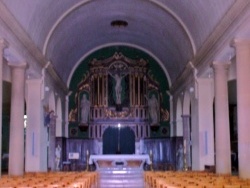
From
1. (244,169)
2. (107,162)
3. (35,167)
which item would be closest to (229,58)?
(244,169)

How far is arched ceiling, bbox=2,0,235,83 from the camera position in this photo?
15992 millimetres

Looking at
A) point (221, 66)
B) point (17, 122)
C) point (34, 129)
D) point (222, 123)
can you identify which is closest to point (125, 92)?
point (34, 129)

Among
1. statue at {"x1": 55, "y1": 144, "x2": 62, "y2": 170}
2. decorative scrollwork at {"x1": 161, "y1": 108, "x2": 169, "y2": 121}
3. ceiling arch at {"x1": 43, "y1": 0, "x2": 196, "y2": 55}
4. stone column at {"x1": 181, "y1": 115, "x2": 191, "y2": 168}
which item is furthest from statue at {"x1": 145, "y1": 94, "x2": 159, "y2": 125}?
ceiling arch at {"x1": 43, "y1": 0, "x2": 196, "y2": 55}

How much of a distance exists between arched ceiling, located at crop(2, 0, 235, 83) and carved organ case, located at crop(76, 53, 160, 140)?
1119mm

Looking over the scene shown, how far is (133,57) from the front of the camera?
92.3 feet

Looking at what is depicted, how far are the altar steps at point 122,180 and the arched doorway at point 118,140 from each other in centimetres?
857

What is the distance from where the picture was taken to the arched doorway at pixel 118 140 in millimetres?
29141

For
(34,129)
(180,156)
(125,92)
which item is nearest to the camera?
(34,129)

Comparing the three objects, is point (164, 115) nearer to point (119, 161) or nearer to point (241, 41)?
point (119, 161)

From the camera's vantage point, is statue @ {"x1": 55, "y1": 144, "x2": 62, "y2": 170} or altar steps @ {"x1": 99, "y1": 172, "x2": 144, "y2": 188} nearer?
altar steps @ {"x1": 99, "y1": 172, "x2": 144, "y2": 188}

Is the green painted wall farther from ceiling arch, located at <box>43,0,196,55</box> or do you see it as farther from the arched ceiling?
ceiling arch, located at <box>43,0,196,55</box>

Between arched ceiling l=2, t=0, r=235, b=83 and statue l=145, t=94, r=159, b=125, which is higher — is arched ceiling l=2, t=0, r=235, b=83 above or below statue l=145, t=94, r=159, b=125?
above

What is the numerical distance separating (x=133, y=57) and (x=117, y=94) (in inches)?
93.0

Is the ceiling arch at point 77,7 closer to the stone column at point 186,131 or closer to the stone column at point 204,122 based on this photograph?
the stone column at point 204,122
